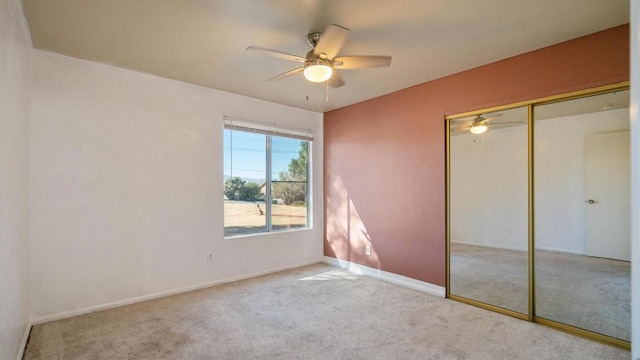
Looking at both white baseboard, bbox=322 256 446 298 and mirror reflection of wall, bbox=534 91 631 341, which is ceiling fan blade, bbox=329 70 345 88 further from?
white baseboard, bbox=322 256 446 298

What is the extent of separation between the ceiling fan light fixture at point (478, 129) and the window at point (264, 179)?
2451mm

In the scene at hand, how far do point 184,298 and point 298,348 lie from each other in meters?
1.71

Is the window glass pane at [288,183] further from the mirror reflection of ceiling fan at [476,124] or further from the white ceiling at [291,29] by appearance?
the mirror reflection of ceiling fan at [476,124]

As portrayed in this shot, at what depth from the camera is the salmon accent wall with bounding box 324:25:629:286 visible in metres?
2.78

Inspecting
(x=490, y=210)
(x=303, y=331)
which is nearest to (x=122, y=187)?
(x=303, y=331)

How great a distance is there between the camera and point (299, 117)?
4977 millimetres

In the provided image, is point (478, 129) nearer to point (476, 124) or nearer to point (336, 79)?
point (476, 124)

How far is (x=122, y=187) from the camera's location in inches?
133

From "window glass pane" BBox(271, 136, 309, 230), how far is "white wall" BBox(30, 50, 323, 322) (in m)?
0.59

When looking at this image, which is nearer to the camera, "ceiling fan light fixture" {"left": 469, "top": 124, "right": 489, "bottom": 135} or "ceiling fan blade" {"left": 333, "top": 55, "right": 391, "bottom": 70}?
"ceiling fan blade" {"left": 333, "top": 55, "right": 391, "bottom": 70}

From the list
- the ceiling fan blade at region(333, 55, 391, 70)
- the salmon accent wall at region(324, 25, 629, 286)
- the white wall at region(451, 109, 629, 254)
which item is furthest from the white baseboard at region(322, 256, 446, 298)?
the ceiling fan blade at region(333, 55, 391, 70)

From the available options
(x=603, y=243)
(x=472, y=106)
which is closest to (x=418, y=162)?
(x=472, y=106)

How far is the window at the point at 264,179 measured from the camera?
14.1 ft

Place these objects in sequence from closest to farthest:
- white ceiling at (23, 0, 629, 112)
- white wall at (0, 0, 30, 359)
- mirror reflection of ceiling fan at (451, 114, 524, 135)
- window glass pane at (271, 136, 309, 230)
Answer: white wall at (0, 0, 30, 359), white ceiling at (23, 0, 629, 112), mirror reflection of ceiling fan at (451, 114, 524, 135), window glass pane at (271, 136, 309, 230)
